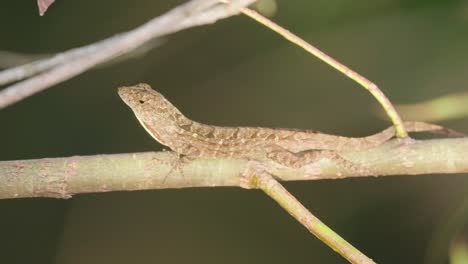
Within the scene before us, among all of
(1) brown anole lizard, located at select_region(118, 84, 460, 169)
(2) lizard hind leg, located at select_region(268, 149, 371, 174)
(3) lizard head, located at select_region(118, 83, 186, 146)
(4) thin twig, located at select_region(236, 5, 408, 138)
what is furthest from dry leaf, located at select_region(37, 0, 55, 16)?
(3) lizard head, located at select_region(118, 83, 186, 146)

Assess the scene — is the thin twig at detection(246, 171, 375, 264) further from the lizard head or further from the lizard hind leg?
the lizard head

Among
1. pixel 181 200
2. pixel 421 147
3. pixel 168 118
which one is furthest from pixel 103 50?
pixel 181 200

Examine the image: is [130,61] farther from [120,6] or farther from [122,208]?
[122,208]

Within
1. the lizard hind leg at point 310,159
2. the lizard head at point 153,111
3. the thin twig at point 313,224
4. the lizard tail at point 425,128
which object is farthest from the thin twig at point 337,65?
the lizard head at point 153,111

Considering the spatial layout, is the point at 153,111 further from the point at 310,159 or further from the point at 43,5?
the point at 43,5

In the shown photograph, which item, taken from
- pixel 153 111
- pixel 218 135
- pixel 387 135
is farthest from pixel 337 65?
pixel 153 111
